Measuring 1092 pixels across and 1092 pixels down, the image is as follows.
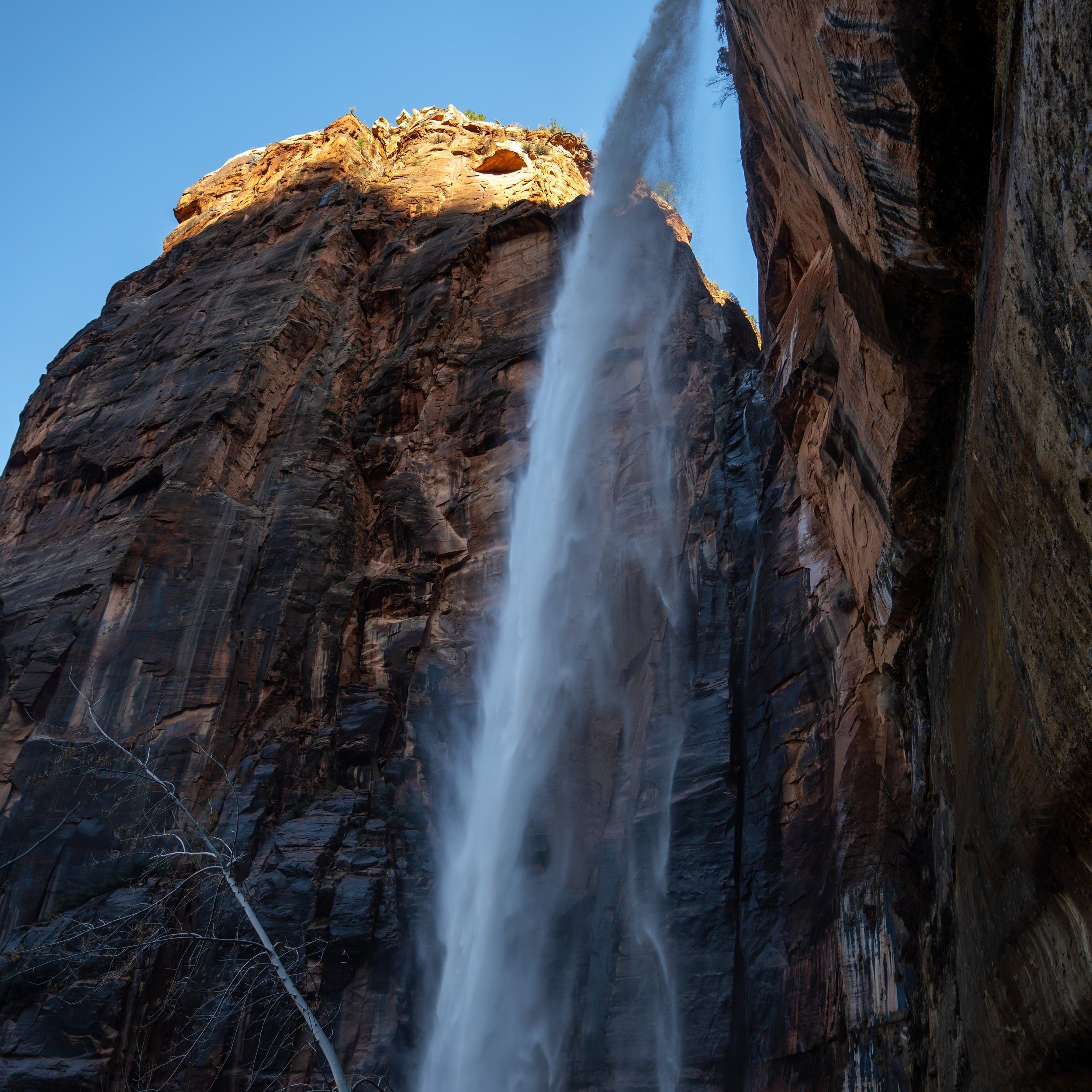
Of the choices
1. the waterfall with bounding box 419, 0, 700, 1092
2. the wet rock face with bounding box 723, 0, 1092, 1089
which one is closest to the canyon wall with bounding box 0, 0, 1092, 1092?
the wet rock face with bounding box 723, 0, 1092, 1089

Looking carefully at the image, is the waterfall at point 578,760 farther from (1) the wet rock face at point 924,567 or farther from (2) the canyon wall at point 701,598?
(1) the wet rock face at point 924,567

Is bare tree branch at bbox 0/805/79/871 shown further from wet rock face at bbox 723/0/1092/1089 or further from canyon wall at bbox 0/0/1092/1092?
wet rock face at bbox 723/0/1092/1089

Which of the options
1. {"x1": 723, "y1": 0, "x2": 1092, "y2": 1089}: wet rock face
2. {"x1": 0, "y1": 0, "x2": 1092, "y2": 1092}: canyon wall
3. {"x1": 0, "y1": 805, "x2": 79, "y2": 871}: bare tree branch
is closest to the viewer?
{"x1": 723, "y1": 0, "x2": 1092, "y2": 1089}: wet rock face

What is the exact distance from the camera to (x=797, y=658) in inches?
468

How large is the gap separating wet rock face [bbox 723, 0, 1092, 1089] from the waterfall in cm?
148

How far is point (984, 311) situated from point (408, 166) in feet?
88.9

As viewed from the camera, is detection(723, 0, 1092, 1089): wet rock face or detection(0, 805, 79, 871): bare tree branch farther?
detection(0, 805, 79, 871): bare tree branch

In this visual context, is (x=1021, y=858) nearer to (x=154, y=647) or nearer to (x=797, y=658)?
(x=797, y=658)

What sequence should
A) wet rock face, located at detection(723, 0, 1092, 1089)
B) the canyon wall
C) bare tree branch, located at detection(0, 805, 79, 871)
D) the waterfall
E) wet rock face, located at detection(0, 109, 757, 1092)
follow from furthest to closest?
1. bare tree branch, located at detection(0, 805, 79, 871)
2. wet rock face, located at detection(0, 109, 757, 1092)
3. the waterfall
4. the canyon wall
5. wet rock face, located at detection(723, 0, 1092, 1089)

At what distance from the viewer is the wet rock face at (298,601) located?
12.6m

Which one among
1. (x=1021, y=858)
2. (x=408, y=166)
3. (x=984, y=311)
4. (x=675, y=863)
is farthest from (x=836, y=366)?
(x=408, y=166)

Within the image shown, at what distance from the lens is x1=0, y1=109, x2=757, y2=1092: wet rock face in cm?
1265

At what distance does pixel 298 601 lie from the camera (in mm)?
17719

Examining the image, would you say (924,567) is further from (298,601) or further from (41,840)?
(41,840)
